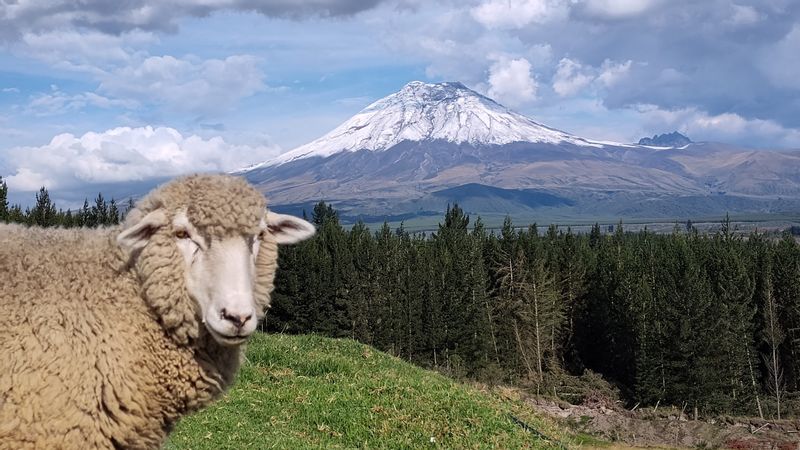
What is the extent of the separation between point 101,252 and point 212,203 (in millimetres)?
1139

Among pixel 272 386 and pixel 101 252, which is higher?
pixel 101 252

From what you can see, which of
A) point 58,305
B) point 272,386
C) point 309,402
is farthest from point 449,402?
point 58,305

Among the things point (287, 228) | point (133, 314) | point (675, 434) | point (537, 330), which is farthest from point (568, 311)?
point (133, 314)

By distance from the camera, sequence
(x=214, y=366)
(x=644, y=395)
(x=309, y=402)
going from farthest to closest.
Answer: (x=644, y=395), (x=309, y=402), (x=214, y=366)

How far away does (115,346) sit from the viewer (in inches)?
242

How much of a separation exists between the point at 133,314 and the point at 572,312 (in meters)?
68.9

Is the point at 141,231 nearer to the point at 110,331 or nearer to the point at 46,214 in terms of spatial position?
the point at 110,331

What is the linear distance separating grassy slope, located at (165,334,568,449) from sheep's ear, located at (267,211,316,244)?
4870mm

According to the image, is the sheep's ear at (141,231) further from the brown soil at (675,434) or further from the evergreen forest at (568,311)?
the evergreen forest at (568,311)

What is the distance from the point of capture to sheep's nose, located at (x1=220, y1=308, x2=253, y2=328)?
5840mm

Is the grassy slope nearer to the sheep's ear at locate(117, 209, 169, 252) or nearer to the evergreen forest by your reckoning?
the sheep's ear at locate(117, 209, 169, 252)

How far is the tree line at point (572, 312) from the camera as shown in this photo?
54625 millimetres

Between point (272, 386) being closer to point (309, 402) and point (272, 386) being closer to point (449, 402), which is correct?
point (309, 402)

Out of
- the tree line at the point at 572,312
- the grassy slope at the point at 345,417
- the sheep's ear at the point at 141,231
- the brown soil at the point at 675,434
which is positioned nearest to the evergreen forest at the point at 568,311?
the tree line at the point at 572,312
